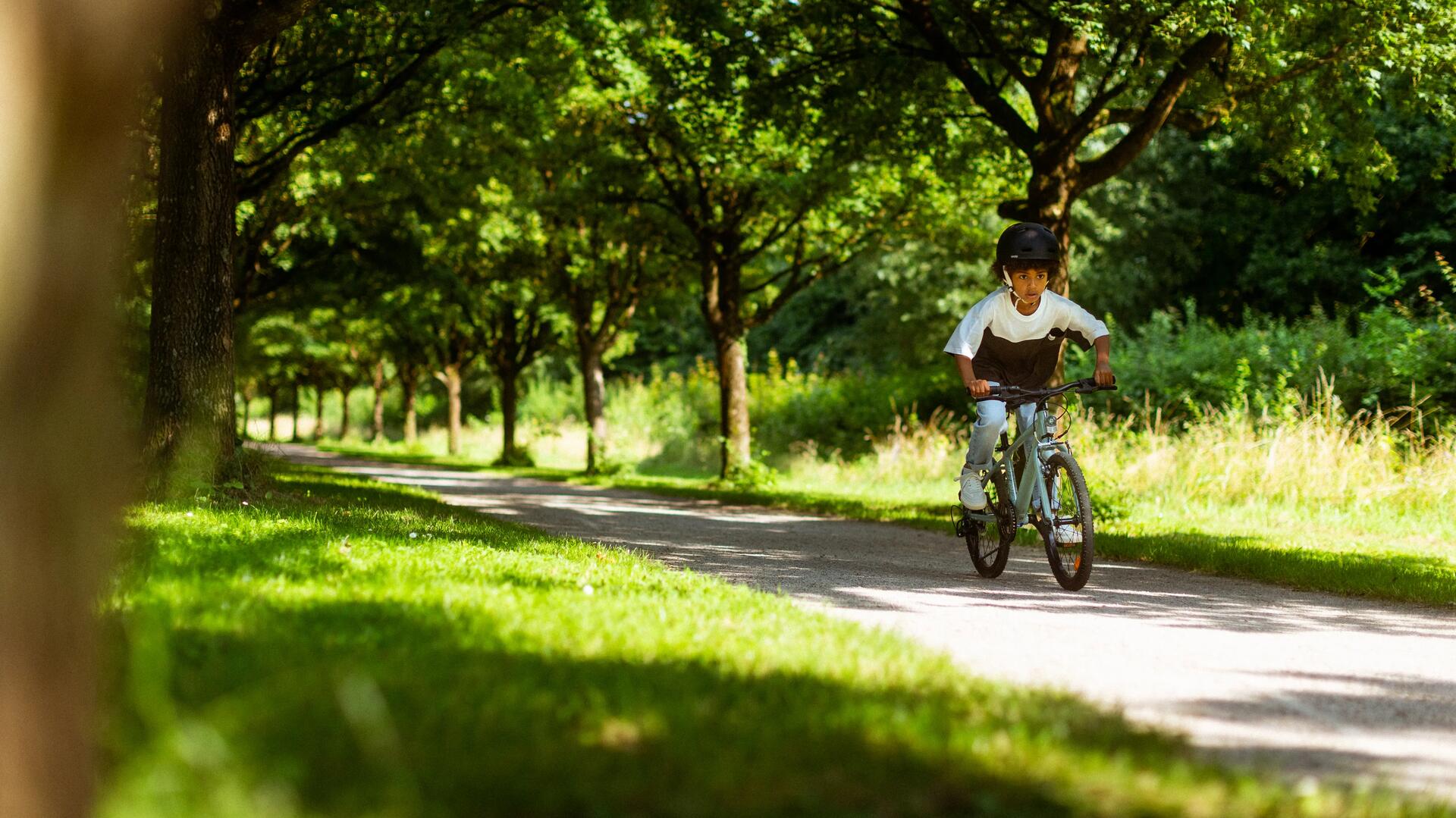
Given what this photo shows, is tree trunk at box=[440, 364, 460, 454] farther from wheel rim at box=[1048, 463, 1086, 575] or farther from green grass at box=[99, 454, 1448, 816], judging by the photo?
green grass at box=[99, 454, 1448, 816]

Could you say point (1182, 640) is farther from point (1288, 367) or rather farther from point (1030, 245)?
point (1288, 367)

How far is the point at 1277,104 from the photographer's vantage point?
1331 cm

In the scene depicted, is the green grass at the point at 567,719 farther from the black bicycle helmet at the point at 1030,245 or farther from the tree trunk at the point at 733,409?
the tree trunk at the point at 733,409

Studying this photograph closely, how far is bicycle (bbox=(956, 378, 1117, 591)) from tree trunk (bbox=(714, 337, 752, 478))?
471 inches

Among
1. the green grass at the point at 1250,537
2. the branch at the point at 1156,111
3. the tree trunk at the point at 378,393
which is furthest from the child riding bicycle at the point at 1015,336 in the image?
the tree trunk at the point at 378,393

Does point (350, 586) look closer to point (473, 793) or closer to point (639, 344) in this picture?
point (473, 793)

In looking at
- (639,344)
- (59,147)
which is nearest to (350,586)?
(59,147)

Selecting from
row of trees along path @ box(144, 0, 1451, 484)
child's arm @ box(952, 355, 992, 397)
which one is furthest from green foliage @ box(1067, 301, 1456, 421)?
child's arm @ box(952, 355, 992, 397)

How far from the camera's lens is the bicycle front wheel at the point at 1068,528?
304 inches

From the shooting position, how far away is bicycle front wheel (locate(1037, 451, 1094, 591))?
771 cm

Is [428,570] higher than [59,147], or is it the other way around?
[59,147]

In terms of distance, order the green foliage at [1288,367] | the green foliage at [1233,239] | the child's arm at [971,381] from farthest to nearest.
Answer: the green foliage at [1233,239], the green foliage at [1288,367], the child's arm at [971,381]

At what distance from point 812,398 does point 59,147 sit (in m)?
26.1

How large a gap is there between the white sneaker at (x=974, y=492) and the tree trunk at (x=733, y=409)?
11847 millimetres
